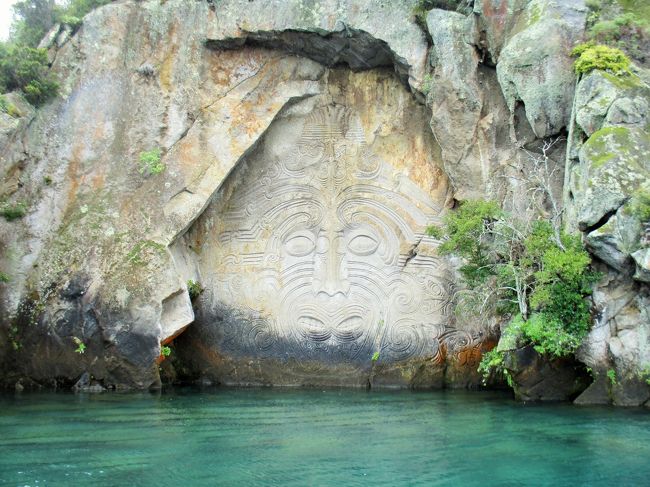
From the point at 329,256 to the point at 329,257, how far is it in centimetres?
2

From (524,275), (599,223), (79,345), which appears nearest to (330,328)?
(524,275)

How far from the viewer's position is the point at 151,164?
54.0 feet

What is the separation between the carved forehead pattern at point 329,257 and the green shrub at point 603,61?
14.8ft

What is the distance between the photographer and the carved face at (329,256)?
17.4m

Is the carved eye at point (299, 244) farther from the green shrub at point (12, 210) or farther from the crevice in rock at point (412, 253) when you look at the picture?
the green shrub at point (12, 210)

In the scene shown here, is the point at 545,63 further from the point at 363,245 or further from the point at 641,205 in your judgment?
the point at 363,245

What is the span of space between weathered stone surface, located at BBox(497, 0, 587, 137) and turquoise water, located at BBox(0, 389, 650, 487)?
205 inches

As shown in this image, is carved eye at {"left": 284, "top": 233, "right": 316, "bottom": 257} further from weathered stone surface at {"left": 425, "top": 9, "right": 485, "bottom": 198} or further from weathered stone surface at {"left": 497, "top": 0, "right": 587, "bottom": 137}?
weathered stone surface at {"left": 497, "top": 0, "right": 587, "bottom": 137}

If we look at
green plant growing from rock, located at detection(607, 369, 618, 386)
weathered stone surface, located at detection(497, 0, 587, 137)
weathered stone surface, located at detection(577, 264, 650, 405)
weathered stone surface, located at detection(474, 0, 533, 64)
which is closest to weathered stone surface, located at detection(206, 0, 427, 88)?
weathered stone surface, located at detection(474, 0, 533, 64)

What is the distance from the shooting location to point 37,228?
1628 cm

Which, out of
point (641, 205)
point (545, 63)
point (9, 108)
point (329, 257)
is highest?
point (545, 63)

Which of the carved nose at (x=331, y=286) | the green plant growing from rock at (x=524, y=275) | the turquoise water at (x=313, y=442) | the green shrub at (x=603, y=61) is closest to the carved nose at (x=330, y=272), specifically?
the carved nose at (x=331, y=286)

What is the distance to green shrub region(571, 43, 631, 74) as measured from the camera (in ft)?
46.6

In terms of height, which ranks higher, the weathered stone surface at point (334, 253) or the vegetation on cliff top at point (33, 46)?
the vegetation on cliff top at point (33, 46)
